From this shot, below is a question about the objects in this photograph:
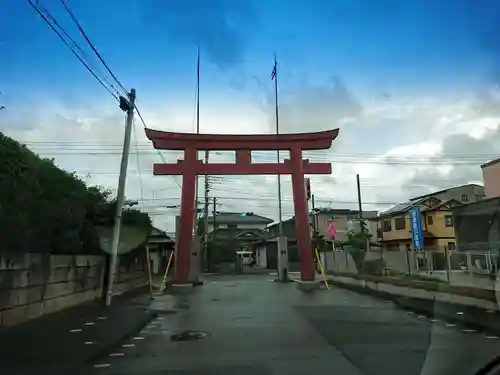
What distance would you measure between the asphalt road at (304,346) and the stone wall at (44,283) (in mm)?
2691

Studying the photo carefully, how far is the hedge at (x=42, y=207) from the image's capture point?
393 inches

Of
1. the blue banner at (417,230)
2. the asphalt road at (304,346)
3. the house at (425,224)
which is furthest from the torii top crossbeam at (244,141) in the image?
the house at (425,224)

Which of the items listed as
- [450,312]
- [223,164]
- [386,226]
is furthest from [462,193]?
[450,312]

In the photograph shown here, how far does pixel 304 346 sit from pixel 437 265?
415 inches

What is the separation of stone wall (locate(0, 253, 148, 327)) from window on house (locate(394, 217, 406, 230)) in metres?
35.7

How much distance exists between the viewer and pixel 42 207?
40.0 feet

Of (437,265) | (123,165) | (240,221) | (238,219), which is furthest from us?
(238,219)

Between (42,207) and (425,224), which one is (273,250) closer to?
(425,224)

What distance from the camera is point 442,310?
44.7ft

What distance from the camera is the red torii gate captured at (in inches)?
998

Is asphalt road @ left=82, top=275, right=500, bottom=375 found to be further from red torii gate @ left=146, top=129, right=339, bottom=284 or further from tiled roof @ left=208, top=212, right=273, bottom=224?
tiled roof @ left=208, top=212, right=273, bottom=224

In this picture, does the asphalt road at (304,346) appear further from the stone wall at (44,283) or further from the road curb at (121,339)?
the stone wall at (44,283)

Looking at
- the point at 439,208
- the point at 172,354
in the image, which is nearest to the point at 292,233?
the point at 439,208

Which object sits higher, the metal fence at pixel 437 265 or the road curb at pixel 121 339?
the metal fence at pixel 437 265
